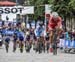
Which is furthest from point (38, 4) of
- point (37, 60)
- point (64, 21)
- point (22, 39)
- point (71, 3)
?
point (37, 60)

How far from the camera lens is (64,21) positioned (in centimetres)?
4206

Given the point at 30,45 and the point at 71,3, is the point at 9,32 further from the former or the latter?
the point at 30,45

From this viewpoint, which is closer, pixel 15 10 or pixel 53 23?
pixel 53 23

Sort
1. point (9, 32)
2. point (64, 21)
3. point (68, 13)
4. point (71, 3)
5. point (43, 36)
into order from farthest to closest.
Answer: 1. point (9, 32)
2. point (64, 21)
3. point (68, 13)
4. point (71, 3)
5. point (43, 36)

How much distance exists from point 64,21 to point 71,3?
7.65m

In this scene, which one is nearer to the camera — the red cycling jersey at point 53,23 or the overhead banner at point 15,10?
the red cycling jersey at point 53,23

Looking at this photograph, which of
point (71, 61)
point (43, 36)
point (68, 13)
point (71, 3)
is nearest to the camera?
point (71, 61)

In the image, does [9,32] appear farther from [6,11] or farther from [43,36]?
[43,36]

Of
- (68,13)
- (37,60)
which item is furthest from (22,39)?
(37,60)

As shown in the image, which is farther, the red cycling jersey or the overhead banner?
the overhead banner

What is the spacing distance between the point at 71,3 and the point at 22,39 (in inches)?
236

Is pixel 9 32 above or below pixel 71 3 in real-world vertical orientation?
below

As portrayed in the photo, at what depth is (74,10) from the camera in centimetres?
3650

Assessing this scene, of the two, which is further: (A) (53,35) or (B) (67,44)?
(B) (67,44)
